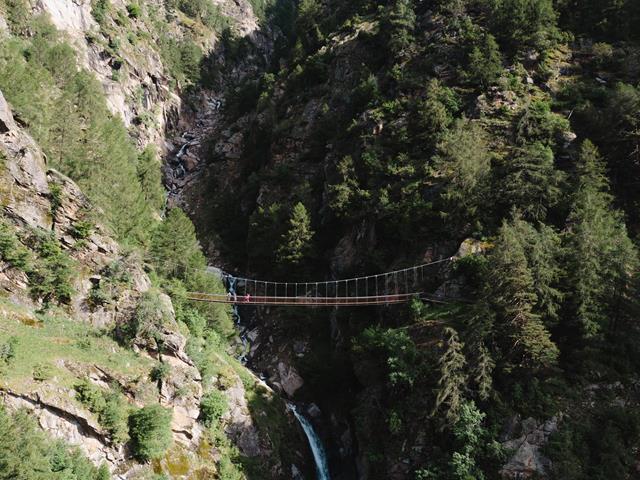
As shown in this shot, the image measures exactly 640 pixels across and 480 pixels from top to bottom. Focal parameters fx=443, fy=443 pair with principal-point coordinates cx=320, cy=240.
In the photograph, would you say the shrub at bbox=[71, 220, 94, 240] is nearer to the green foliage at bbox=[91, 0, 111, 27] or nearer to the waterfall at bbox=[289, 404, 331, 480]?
the waterfall at bbox=[289, 404, 331, 480]

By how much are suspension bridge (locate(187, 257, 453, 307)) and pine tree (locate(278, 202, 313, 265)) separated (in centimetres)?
282

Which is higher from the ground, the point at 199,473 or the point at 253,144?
the point at 253,144

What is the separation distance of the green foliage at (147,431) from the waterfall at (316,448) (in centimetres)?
1262

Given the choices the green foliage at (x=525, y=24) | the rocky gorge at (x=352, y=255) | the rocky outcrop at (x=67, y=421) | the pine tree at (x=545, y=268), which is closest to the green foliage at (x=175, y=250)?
the rocky gorge at (x=352, y=255)

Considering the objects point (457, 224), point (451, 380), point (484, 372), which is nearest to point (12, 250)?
point (451, 380)

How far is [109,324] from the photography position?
24938mm

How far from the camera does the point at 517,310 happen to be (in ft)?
73.5

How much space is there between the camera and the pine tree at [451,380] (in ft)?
72.8

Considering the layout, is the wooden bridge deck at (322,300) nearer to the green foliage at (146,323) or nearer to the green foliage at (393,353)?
the green foliage at (393,353)

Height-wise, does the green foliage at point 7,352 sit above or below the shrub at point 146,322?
below

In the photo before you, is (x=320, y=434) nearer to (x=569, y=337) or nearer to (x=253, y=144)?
(x=569, y=337)

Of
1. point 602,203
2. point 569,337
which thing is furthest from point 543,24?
point 569,337

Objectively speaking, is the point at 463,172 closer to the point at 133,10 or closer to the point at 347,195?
the point at 347,195

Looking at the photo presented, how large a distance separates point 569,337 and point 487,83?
969 inches
